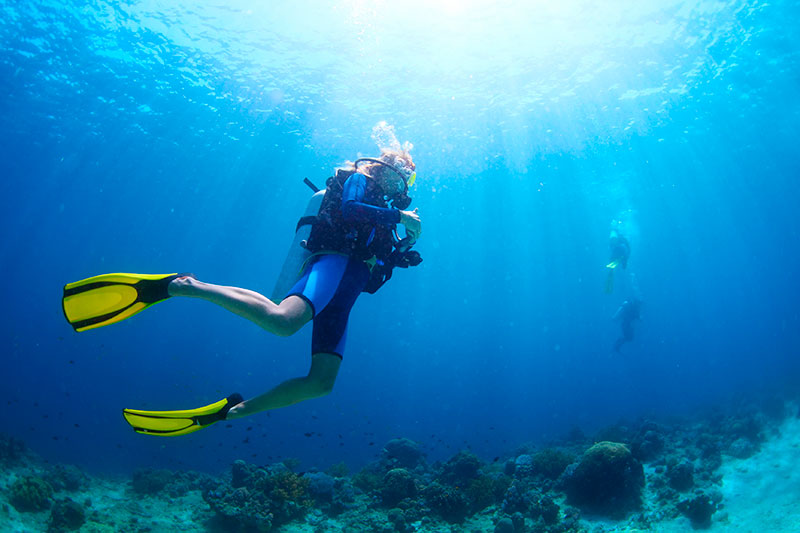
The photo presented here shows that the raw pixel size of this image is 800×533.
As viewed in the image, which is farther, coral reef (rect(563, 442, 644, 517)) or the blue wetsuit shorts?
coral reef (rect(563, 442, 644, 517))

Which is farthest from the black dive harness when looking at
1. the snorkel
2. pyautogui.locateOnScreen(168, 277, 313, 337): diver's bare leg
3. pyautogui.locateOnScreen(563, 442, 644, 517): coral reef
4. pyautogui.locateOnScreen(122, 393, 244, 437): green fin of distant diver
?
pyautogui.locateOnScreen(563, 442, 644, 517): coral reef

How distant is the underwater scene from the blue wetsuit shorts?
36 mm

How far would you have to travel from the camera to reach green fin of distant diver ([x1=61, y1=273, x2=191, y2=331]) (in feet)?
11.4

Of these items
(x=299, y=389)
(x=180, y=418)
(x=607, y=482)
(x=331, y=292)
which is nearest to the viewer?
(x=299, y=389)

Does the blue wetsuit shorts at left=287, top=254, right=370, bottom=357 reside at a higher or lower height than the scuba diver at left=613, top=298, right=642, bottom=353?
lower

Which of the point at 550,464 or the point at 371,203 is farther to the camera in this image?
the point at 550,464

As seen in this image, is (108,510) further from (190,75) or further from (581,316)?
(581,316)

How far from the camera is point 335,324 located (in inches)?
147

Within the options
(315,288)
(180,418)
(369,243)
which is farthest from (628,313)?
(180,418)

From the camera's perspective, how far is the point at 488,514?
344 inches

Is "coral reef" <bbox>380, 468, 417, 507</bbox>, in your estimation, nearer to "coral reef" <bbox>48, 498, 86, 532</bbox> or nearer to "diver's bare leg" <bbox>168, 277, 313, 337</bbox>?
"coral reef" <bbox>48, 498, 86, 532</bbox>

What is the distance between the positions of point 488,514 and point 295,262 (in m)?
7.74

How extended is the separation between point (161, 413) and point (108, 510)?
10.1 m

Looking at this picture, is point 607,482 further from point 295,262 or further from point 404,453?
point 295,262
